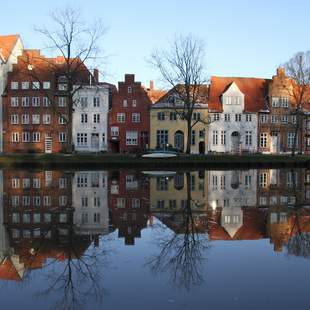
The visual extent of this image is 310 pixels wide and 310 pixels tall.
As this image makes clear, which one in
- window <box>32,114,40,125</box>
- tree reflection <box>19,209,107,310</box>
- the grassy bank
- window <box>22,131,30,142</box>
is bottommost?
A: tree reflection <box>19,209,107,310</box>

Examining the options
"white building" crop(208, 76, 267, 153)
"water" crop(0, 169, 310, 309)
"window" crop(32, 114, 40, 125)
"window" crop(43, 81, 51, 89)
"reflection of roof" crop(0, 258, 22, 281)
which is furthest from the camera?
"white building" crop(208, 76, 267, 153)

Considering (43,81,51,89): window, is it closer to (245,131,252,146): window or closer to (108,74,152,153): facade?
(108,74,152,153): facade

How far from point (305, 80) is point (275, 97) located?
45.5ft

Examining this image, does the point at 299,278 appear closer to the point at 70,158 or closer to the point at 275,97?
the point at 70,158

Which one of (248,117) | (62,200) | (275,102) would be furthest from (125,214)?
(275,102)

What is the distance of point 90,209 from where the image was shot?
17125 millimetres

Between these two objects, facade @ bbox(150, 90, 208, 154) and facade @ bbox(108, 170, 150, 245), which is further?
facade @ bbox(150, 90, 208, 154)

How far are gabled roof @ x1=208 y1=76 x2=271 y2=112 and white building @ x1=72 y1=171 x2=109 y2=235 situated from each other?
45.5m

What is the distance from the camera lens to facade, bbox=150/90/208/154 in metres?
65.7

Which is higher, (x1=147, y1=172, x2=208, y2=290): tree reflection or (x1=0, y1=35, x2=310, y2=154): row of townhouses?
(x1=0, y1=35, x2=310, y2=154): row of townhouses

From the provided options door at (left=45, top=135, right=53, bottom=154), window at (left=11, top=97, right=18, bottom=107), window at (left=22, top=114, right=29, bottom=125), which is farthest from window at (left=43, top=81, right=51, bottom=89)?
door at (left=45, top=135, right=53, bottom=154)

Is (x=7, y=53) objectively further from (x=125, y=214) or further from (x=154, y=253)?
(x=154, y=253)

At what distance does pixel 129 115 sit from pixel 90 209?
1934 inches

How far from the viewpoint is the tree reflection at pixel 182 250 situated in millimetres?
8914
